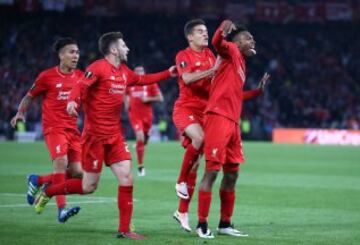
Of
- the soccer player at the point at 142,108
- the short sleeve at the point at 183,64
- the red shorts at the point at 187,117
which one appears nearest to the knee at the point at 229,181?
the red shorts at the point at 187,117

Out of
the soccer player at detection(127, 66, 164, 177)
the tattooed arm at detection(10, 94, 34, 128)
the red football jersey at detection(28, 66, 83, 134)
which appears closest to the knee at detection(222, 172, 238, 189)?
the red football jersey at detection(28, 66, 83, 134)

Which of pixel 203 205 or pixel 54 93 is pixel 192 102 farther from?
pixel 54 93

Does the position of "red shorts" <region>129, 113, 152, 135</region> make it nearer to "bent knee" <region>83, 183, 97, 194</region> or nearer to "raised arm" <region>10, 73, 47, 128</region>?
"raised arm" <region>10, 73, 47, 128</region>

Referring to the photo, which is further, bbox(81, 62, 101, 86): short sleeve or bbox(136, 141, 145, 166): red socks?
bbox(136, 141, 145, 166): red socks

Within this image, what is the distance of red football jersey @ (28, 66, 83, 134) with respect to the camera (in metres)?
12.3

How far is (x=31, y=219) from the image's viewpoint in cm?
1212

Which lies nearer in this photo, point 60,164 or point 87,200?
point 60,164

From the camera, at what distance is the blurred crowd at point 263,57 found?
46.1 meters

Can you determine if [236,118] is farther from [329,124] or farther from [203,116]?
[329,124]

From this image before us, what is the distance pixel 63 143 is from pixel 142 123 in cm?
1103

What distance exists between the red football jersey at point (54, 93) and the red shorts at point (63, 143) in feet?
0.31

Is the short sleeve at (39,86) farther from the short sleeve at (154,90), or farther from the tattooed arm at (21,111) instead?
the short sleeve at (154,90)

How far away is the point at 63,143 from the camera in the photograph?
40.3ft

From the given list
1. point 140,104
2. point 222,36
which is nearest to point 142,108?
point 140,104
